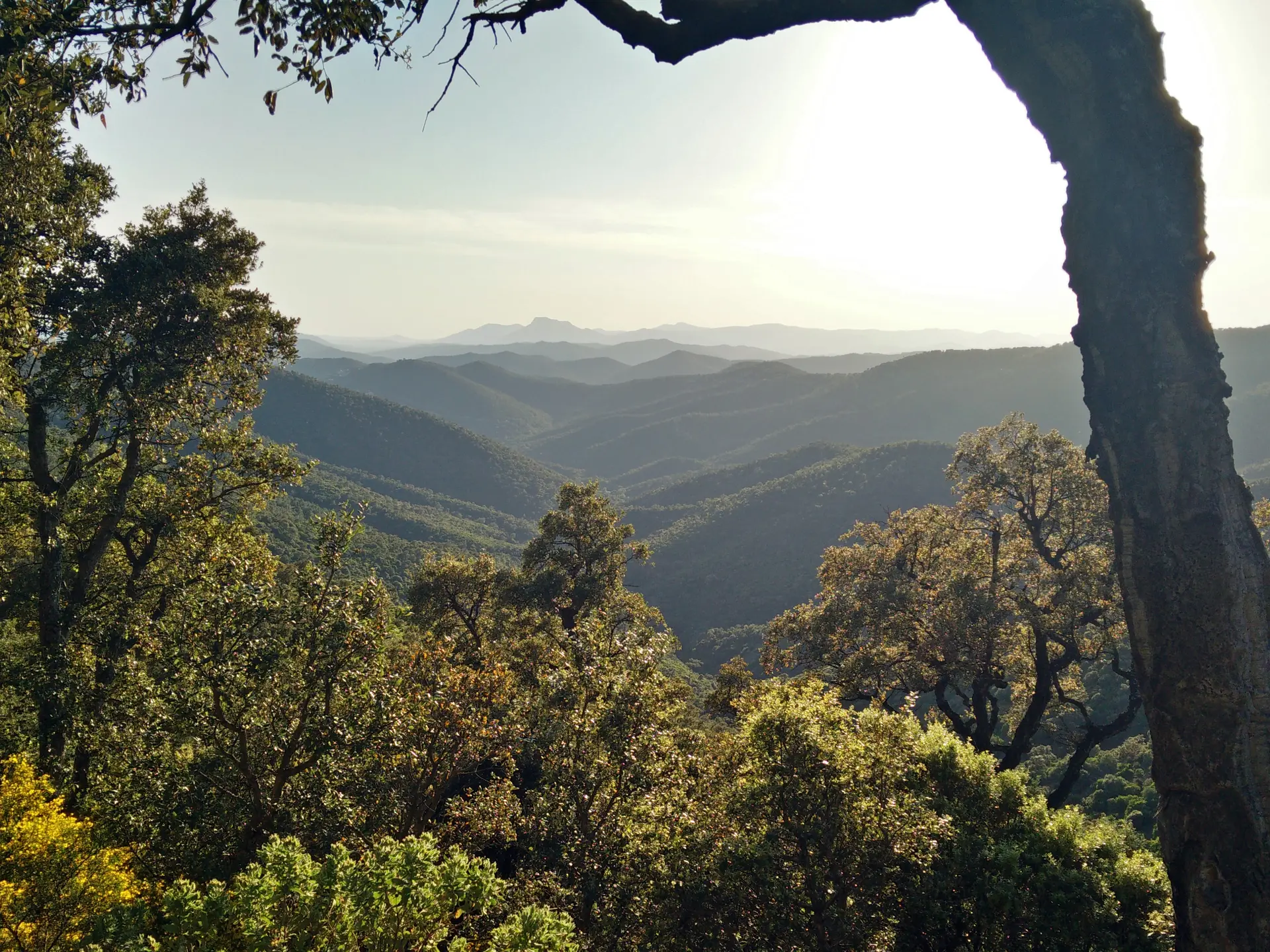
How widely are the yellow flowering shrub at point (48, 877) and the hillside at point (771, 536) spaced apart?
9032 cm

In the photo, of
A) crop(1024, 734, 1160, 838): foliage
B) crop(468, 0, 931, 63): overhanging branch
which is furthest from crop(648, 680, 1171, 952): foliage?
crop(1024, 734, 1160, 838): foliage

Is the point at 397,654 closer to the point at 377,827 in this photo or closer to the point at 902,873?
the point at 377,827

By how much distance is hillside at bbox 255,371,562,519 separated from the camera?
6949 inches

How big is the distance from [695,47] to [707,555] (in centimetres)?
11831

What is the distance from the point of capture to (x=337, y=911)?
5949 mm

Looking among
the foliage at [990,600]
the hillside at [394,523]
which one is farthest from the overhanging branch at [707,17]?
the hillside at [394,523]

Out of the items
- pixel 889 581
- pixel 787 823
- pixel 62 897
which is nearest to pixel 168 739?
pixel 62 897

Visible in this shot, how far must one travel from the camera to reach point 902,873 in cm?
801

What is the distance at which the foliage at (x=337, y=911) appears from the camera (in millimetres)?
5770

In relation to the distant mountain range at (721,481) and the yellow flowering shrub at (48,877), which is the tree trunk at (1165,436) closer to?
the yellow flowering shrub at (48,877)

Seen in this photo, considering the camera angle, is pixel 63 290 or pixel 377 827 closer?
pixel 377 827

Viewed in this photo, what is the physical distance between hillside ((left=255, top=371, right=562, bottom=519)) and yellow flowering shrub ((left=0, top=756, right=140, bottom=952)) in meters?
162

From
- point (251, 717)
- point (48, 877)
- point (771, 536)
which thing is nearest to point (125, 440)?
point (251, 717)

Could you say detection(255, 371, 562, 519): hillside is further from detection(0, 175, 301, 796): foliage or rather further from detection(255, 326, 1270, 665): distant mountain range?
detection(0, 175, 301, 796): foliage
